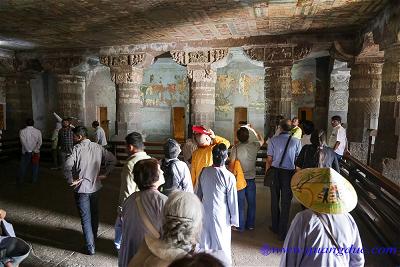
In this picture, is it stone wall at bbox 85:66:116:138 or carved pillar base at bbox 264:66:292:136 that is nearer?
carved pillar base at bbox 264:66:292:136

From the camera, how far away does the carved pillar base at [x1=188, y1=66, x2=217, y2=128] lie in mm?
9117

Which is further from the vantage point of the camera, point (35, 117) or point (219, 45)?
point (35, 117)

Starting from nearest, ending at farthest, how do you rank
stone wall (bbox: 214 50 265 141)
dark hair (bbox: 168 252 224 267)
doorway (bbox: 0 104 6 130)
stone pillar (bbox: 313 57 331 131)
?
dark hair (bbox: 168 252 224 267)
stone pillar (bbox: 313 57 331 131)
doorway (bbox: 0 104 6 130)
stone wall (bbox: 214 50 265 141)

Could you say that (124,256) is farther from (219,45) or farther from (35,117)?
(35,117)

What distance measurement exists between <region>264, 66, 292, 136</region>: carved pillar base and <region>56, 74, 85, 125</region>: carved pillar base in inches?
259

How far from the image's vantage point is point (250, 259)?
3.92 m

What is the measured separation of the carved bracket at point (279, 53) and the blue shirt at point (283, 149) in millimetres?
4462

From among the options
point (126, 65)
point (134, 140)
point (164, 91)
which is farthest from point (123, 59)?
point (134, 140)

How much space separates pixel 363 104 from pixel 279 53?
8.42 feet

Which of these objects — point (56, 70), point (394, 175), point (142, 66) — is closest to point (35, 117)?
point (56, 70)

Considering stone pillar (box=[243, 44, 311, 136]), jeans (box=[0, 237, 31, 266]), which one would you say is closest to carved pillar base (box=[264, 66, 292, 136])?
stone pillar (box=[243, 44, 311, 136])

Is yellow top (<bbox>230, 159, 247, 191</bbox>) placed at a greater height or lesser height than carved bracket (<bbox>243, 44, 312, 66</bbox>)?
lesser

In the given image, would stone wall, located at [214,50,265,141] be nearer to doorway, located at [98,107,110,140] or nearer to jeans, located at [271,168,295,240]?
doorway, located at [98,107,110,140]

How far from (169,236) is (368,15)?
6.67m
